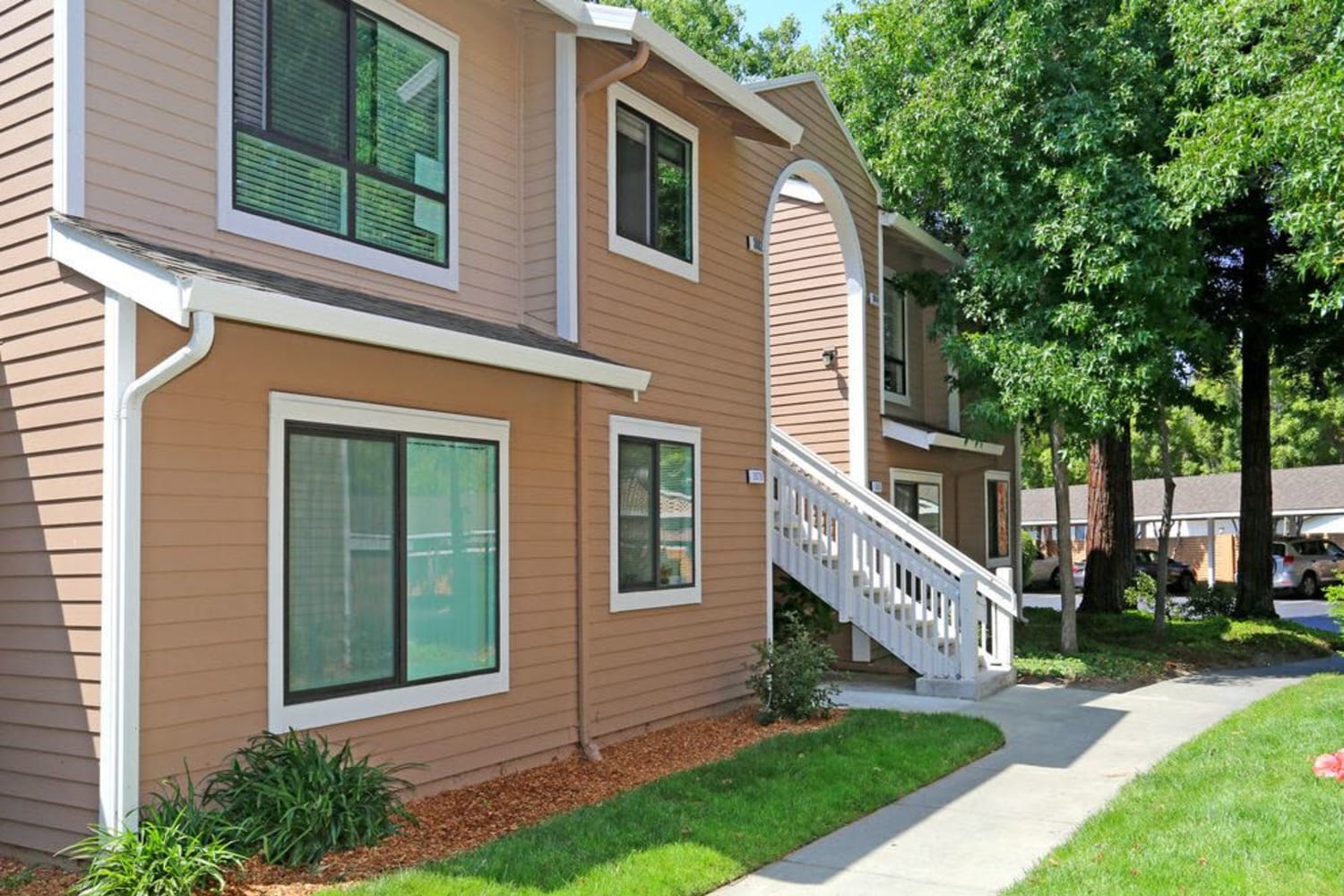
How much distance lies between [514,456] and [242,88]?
291cm

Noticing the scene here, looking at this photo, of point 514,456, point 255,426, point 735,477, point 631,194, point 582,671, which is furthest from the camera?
point 735,477

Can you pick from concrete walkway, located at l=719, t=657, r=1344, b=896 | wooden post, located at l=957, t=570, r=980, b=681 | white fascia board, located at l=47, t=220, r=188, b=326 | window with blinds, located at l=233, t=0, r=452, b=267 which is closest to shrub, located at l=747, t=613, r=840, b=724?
concrete walkway, located at l=719, t=657, r=1344, b=896

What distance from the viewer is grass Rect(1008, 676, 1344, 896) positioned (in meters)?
4.97

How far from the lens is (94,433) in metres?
5.19

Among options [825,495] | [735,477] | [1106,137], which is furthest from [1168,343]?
[735,477]

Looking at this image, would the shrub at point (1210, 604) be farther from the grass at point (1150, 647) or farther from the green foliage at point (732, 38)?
the green foliage at point (732, 38)

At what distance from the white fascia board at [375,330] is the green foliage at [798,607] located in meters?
5.72

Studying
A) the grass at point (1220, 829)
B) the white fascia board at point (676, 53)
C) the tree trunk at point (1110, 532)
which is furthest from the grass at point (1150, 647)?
the white fascia board at point (676, 53)

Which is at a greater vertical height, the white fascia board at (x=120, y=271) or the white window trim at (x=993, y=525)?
the white fascia board at (x=120, y=271)

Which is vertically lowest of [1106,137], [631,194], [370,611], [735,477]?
[370,611]

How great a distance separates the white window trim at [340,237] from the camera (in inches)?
237

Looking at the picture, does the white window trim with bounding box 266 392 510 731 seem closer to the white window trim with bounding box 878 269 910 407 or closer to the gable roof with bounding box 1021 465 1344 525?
the white window trim with bounding box 878 269 910 407

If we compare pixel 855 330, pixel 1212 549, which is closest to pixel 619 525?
pixel 855 330

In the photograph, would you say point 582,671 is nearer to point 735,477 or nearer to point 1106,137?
point 735,477
